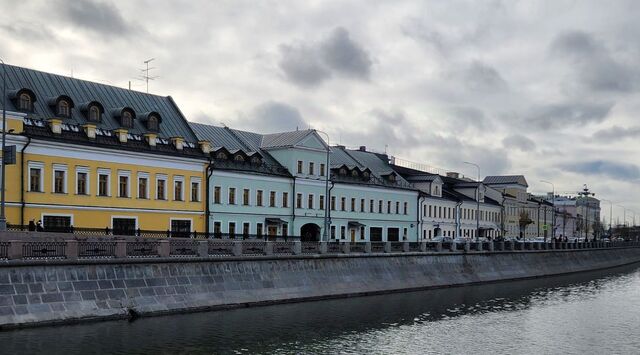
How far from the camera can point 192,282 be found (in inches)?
1606

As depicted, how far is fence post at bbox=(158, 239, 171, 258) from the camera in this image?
4000cm

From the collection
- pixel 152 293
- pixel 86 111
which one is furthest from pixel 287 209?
pixel 152 293

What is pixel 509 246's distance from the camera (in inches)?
3177

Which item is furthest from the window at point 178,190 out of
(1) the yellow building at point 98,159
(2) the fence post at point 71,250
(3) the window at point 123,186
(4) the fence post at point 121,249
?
(2) the fence post at point 71,250

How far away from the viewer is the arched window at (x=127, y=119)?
5825cm

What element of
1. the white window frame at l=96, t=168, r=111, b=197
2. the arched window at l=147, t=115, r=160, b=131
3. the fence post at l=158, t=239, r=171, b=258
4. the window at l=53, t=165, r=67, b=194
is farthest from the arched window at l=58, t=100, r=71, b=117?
the fence post at l=158, t=239, r=171, b=258

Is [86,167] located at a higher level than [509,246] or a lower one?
higher

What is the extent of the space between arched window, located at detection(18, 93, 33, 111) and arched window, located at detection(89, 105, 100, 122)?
4.93m

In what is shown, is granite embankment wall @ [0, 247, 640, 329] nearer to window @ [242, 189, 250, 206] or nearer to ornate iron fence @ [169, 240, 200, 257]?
ornate iron fence @ [169, 240, 200, 257]

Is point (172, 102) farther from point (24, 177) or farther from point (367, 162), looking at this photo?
point (367, 162)

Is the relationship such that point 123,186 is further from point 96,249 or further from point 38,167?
point 96,249

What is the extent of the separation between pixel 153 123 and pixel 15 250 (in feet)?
93.5

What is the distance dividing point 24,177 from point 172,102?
64.5 feet

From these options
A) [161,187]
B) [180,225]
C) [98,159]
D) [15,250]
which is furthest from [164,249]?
[180,225]
